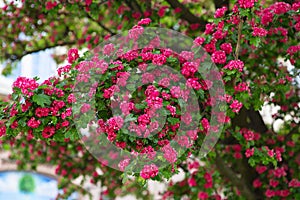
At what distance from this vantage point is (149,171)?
9.00 ft

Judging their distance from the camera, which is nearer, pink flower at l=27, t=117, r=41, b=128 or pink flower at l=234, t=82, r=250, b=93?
pink flower at l=27, t=117, r=41, b=128

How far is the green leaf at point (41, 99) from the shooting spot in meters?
2.97

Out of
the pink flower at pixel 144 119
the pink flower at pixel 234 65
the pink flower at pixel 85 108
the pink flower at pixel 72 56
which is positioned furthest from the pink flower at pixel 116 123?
the pink flower at pixel 234 65

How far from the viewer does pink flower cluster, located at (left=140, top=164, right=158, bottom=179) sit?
275cm

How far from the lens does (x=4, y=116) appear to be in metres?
3.14

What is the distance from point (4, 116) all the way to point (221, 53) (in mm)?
1738

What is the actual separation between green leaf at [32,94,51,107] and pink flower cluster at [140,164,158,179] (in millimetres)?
845

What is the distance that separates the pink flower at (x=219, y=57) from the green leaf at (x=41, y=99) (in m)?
1.33

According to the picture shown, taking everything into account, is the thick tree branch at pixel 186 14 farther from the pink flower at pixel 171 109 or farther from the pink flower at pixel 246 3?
the pink flower at pixel 171 109

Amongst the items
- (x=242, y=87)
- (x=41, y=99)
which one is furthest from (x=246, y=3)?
(x=41, y=99)

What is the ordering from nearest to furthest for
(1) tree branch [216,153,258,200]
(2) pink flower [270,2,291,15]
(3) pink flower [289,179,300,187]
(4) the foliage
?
(2) pink flower [270,2,291,15], (3) pink flower [289,179,300,187], (1) tree branch [216,153,258,200], (4) the foliage

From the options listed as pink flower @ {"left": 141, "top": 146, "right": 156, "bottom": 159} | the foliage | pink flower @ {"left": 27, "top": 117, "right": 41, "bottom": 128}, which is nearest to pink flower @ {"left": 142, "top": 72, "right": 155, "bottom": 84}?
pink flower @ {"left": 141, "top": 146, "right": 156, "bottom": 159}

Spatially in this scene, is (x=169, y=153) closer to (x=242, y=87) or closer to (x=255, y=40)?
(x=242, y=87)

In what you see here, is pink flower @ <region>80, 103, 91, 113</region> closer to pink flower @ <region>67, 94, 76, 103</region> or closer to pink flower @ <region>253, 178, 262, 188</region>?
pink flower @ <region>67, 94, 76, 103</region>
